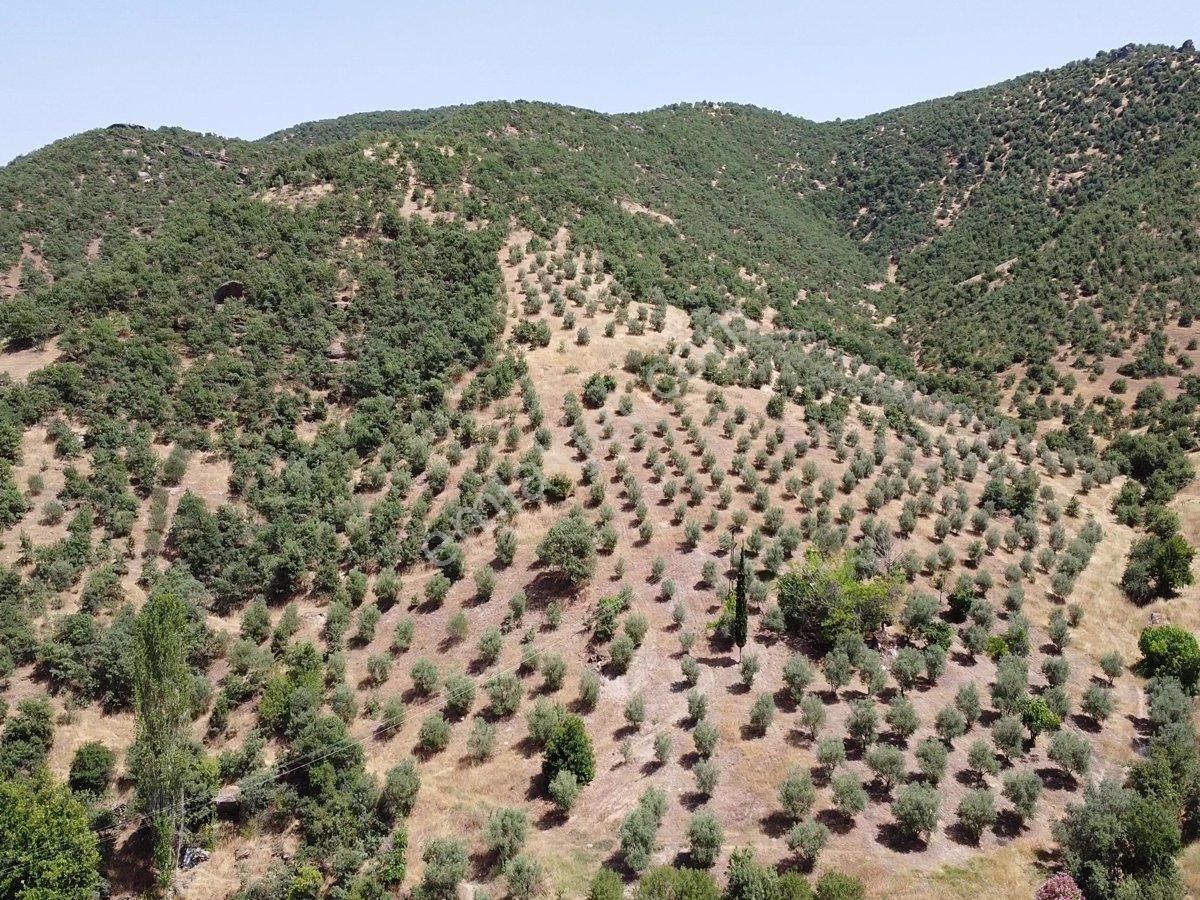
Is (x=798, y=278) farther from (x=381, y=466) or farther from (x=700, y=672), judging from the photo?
(x=700, y=672)

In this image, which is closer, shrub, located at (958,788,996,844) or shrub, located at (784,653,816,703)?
shrub, located at (958,788,996,844)

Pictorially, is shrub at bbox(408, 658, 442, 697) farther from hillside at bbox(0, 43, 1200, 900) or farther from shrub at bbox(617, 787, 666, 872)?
shrub at bbox(617, 787, 666, 872)

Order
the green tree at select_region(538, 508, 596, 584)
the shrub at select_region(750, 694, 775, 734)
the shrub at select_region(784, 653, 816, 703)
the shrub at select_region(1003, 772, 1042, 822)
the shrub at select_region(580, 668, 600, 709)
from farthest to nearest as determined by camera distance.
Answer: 1. the green tree at select_region(538, 508, 596, 584)
2. the shrub at select_region(580, 668, 600, 709)
3. the shrub at select_region(784, 653, 816, 703)
4. the shrub at select_region(750, 694, 775, 734)
5. the shrub at select_region(1003, 772, 1042, 822)

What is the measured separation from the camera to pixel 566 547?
31.8m

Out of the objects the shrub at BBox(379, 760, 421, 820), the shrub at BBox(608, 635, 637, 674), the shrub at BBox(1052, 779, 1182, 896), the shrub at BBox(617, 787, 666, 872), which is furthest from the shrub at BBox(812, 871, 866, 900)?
the shrub at BBox(379, 760, 421, 820)

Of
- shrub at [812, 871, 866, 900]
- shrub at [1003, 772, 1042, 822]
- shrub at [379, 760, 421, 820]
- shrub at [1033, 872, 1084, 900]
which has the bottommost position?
shrub at [379, 760, 421, 820]

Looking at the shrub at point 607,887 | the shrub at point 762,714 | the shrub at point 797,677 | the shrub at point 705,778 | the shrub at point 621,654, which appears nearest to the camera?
the shrub at point 607,887

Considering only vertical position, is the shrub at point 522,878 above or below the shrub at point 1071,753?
below

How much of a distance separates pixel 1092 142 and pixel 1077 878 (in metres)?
114

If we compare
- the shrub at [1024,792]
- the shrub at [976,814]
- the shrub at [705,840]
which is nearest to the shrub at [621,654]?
the shrub at [705,840]

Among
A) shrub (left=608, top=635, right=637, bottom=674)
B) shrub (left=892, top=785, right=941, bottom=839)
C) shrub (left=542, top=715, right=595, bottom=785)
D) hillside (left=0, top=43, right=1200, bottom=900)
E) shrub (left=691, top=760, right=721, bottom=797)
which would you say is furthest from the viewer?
shrub (left=608, top=635, right=637, bottom=674)

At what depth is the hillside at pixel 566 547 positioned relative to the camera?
69.8ft

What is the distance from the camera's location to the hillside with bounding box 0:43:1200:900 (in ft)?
69.8

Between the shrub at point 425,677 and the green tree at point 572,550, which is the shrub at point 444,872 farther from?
the green tree at point 572,550
